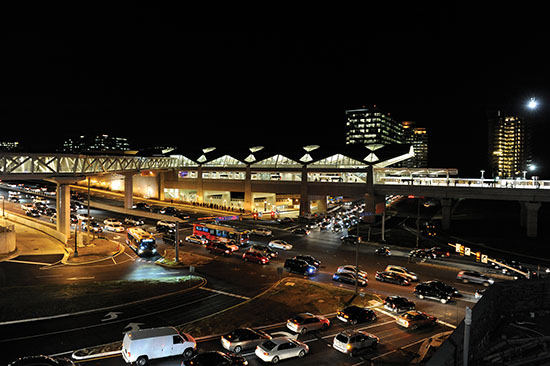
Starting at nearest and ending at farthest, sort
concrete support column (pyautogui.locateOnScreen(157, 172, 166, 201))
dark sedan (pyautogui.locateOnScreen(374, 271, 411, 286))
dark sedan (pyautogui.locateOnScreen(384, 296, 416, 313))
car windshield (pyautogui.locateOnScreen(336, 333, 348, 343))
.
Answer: car windshield (pyautogui.locateOnScreen(336, 333, 348, 343)) < dark sedan (pyautogui.locateOnScreen(384, 296, 416, 313)) < dark sedan (pyautogui.locateOnScreen(374, 271, 411, 286)) < concrete support column (pyautogui.locateOnScreen(157, 172, 166, 201))

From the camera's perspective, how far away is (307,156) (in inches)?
3059

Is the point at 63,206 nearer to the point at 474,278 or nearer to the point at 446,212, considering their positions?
the point at 474,278

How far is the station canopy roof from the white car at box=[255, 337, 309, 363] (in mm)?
53229

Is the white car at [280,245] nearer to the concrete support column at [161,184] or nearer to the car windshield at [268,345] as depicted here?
the car windshield at [268,345]

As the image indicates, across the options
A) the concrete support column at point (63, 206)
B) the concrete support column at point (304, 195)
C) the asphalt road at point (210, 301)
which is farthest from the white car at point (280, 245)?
the concrete support column at point (304, 195)

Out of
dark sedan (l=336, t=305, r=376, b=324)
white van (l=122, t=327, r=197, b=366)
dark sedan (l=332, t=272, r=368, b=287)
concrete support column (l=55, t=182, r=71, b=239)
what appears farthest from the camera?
concrete support column (l=55, t=182, r=71, b=239)

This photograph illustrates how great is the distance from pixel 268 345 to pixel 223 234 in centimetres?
3039

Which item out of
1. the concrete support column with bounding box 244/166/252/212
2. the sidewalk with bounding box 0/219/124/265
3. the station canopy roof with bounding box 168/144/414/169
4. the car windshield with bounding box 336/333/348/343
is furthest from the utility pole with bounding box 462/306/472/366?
the concrete support column with bounding box 244/166/252/212

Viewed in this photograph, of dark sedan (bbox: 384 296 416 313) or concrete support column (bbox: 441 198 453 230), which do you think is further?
concrete support column (bbox: 441 198 453 230)

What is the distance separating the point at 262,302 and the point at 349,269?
1060 cm

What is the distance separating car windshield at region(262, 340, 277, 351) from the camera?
17328 mm

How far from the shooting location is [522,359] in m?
15.2

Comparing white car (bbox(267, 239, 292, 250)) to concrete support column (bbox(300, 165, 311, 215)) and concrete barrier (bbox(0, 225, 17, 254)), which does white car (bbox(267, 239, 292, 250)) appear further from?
concrete barrier (bbox(0, 225, 17, 254))

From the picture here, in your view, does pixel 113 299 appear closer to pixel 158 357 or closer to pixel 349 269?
pixel 158 357
